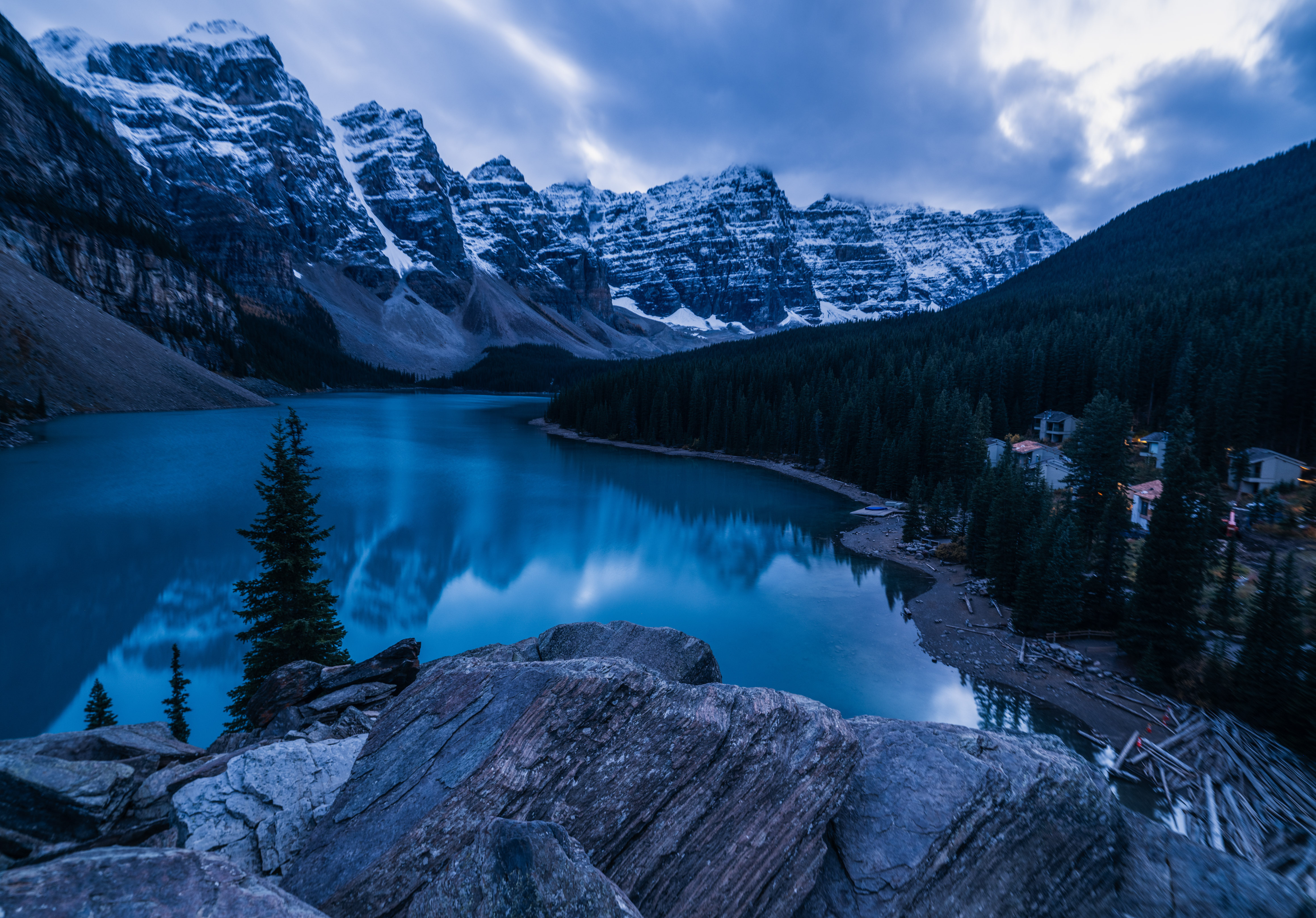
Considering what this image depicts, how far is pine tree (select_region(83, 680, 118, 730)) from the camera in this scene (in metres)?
12.0

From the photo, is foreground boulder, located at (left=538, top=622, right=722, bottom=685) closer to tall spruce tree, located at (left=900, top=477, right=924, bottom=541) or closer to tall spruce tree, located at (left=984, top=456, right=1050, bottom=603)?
tall spruce tree, located at (left=984, top=456, right=1050, bottom=603)

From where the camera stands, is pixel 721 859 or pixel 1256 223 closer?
pixel 721 859

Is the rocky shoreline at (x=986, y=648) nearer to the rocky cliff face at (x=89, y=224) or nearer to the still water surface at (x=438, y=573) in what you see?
the still water surface at (x=438, y=573)

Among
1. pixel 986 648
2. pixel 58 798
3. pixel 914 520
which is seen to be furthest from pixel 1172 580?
pixel 58 798

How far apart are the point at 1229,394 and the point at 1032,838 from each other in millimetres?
55869

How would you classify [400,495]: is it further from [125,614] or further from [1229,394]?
[1229,394]

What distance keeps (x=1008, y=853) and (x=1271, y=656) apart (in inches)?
623

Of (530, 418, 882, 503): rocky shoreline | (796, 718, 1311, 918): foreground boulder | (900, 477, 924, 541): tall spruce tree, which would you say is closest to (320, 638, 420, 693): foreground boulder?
(796, 718, 1311, 918): foreground boulder

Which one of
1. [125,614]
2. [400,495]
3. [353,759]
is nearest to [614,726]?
[353,759]

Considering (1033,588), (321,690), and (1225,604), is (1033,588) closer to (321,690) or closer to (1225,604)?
(1225,604)

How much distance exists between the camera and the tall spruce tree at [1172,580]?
18469 mm

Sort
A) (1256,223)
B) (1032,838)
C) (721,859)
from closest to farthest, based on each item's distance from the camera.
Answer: (721,859) < (1032,838) < (1256,223)

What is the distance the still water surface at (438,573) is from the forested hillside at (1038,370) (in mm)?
11740

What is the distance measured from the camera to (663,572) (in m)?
31.8
